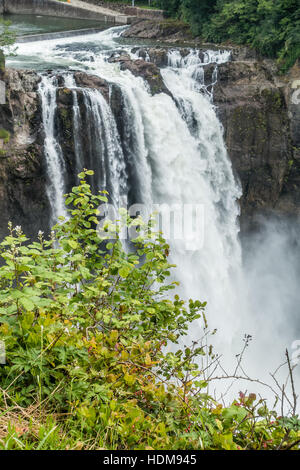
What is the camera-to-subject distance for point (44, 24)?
2247 centimetres

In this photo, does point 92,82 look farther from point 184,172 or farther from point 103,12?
point 103,12

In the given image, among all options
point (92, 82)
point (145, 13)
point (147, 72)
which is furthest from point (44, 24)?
point (92, 82)

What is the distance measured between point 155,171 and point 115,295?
9.37 meters

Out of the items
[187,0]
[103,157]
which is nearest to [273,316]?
[103,157]

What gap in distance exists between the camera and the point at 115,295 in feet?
10.4

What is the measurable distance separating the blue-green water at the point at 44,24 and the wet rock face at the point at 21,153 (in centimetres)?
1076

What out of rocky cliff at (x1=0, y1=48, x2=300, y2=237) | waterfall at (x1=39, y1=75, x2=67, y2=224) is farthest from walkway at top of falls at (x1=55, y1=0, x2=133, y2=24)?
waterfall at (x1=39, y1=75, x2=67, y2=224)

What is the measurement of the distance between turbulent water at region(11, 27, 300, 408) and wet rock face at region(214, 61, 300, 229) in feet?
1.96

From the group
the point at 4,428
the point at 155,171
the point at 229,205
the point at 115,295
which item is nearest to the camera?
the point at 4,428

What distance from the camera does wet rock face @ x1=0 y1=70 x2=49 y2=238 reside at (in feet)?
33.0

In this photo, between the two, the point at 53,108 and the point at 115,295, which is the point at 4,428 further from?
the point at 53,108

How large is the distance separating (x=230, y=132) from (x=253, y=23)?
661cm

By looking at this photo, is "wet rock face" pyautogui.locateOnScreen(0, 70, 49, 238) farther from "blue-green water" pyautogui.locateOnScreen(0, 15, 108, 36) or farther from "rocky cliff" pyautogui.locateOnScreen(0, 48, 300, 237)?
"blue-green water" pyautogui.locateOnScreen(0, 15, 108, 36)
